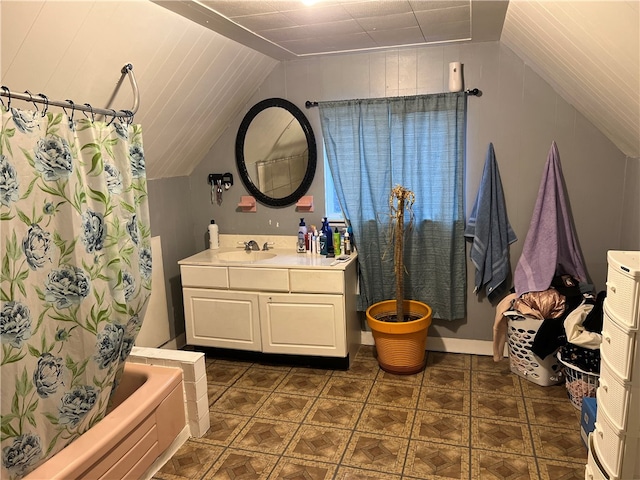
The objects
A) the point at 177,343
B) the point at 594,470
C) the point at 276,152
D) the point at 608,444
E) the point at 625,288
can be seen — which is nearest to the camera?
the point at 625,288

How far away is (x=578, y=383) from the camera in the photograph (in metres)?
2.63

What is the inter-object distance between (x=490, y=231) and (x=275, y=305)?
1485 millimetres

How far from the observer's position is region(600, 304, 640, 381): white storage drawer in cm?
160

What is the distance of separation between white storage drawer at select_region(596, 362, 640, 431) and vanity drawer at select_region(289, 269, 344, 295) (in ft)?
5.25

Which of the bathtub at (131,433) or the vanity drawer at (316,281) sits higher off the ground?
the vanity drawer at (316,281)

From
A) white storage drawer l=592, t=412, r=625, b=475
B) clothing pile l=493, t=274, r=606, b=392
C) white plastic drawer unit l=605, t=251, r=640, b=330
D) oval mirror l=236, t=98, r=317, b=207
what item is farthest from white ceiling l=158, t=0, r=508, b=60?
white storage drawer l=592, t=412, r=625, b=475

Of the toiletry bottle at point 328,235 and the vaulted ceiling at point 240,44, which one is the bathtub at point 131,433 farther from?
the toiletry bottle at point 328,235

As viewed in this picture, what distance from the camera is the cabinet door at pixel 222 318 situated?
10.9 feet

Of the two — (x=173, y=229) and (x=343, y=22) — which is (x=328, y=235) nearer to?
(x=173, y=229)

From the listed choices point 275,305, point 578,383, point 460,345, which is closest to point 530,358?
point 578,383

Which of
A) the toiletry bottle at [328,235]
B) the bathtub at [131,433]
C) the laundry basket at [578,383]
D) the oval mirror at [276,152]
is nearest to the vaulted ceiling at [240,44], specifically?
the oval mirror at [276,152]

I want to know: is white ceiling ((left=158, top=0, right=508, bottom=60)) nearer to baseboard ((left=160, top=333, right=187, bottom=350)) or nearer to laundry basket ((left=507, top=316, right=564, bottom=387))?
laundry basket ((left=507, top=316, right=564, bottom=387))

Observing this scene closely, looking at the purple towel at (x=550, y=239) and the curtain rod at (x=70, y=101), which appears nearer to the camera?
the curtain rod at (x=70, y=101)

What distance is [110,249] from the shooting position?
1.91 meters
